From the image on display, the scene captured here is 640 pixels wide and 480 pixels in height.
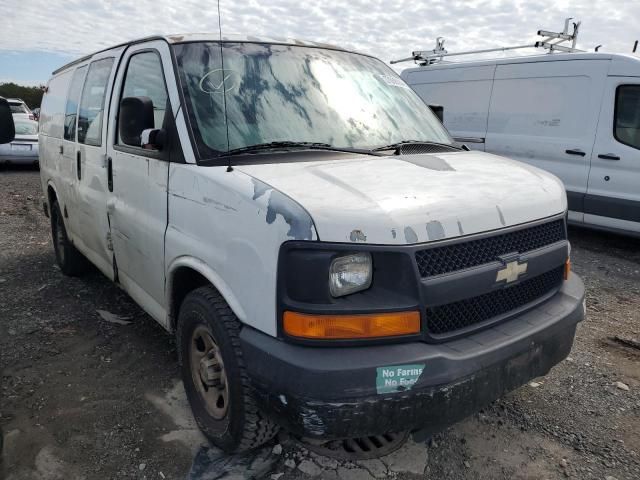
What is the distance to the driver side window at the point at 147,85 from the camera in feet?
9.59

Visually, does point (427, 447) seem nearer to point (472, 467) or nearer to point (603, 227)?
point (472, 467)

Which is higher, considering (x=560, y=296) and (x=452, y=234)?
(x=452, y=234)

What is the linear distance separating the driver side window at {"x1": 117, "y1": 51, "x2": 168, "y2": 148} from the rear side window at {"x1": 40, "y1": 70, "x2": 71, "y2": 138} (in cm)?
180

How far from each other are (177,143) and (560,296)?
6.95ft

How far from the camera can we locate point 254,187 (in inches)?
88.2

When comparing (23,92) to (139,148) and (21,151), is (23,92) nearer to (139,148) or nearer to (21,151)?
(21,151)

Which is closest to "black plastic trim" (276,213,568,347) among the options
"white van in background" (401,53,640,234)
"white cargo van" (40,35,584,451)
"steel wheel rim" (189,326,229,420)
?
"white cargo van" (40,35,584,451)

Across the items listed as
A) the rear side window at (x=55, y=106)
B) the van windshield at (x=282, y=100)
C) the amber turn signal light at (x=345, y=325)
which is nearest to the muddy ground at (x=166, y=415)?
the amber turn signal light at (x=345, y=325)

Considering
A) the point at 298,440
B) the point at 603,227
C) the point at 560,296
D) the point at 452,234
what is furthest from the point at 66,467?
the point at 603,227

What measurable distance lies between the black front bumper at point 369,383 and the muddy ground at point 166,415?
1.97ft

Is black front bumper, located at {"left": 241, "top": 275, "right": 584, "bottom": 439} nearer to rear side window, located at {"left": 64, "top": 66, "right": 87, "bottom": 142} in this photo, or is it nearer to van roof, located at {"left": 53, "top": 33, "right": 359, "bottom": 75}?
van roof, located at {"left": 53, "top": 33, "right": 359, "bottom": 75}

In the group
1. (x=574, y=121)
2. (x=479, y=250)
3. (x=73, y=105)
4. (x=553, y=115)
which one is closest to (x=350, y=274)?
(x=479, y=250)

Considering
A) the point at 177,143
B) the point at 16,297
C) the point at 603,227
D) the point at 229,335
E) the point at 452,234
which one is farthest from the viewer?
the point at 603,227

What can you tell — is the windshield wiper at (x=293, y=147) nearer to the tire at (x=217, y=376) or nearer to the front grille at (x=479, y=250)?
the tire at (x=217, y=376)
